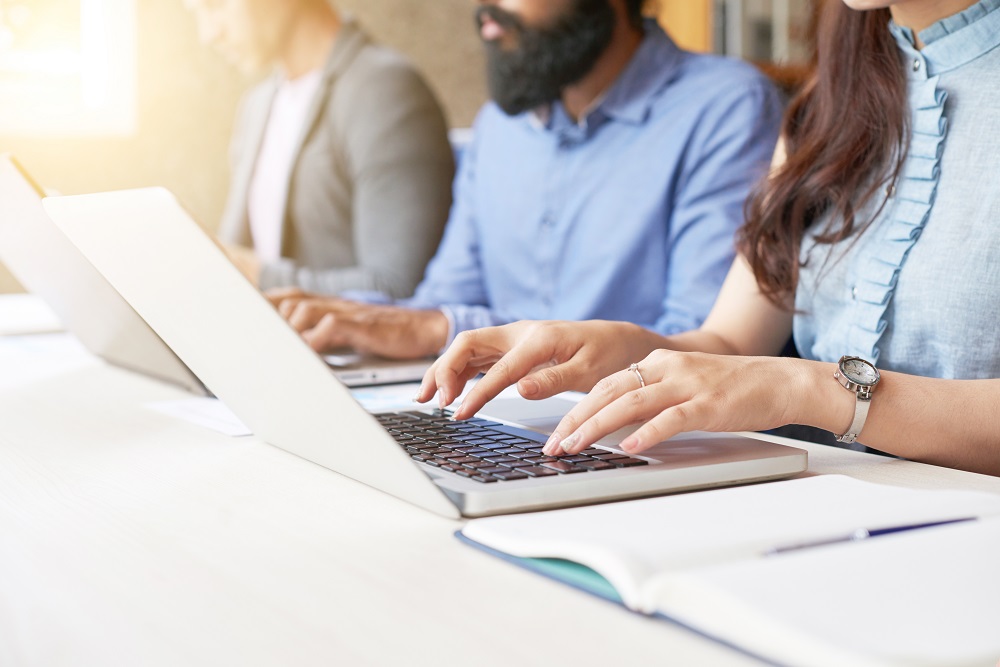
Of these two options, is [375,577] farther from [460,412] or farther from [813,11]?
[813,11]

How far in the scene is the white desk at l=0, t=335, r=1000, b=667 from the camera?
40 centimetres

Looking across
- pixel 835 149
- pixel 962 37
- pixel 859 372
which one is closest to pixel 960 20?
pixel 962 37

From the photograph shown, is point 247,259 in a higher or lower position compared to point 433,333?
lower

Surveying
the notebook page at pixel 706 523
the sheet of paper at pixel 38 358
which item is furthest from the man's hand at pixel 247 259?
the notebook page at pixel 706 523

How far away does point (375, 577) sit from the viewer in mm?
474

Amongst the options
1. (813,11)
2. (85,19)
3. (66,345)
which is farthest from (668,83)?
(85,19)

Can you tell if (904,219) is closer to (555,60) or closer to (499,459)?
(499,459)

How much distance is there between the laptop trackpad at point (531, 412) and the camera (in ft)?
2.48

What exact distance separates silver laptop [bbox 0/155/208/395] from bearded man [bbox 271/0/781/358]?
216 mm

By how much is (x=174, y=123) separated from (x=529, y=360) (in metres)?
1.90

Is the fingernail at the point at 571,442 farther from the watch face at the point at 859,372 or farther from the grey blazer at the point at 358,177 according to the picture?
the grey blazer at the point at 358,177

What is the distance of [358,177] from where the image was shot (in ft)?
7.79

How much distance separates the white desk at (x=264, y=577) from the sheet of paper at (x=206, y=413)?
2.6 inches

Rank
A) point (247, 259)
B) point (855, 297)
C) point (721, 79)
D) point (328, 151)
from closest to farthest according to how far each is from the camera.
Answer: point (855, 297), point (721, 79), point (247, 259), point (328, 151)
